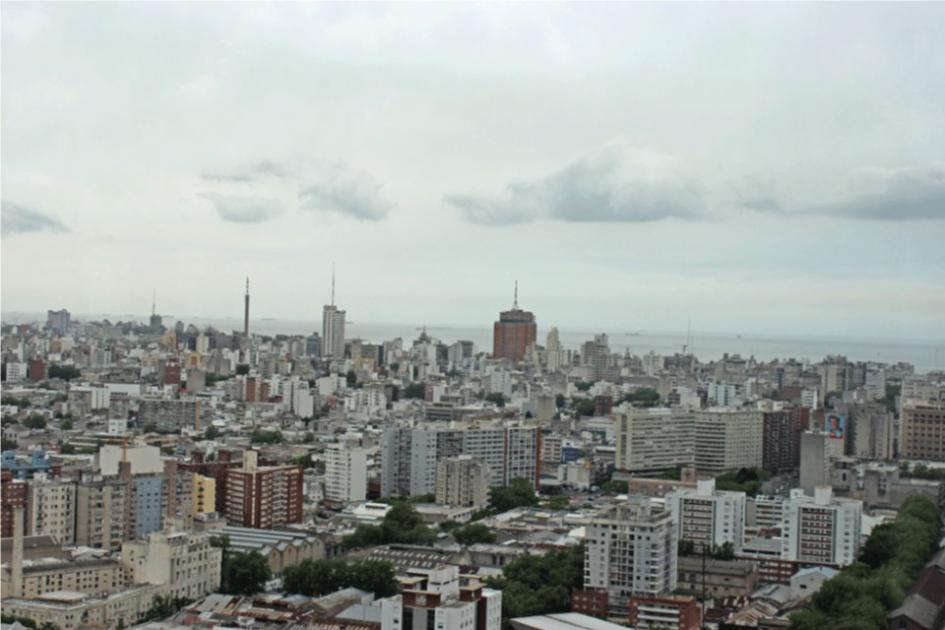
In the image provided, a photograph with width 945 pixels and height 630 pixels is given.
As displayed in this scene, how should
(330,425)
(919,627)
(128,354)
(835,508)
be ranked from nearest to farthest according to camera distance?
1. (919,627)
2. (835,508)
3. (330,425)
4. (128,354)

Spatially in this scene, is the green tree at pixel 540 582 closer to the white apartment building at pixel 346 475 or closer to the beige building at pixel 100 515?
the beige building at pixel 100 515

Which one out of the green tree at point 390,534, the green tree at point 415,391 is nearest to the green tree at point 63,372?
the green tree at point 415,391

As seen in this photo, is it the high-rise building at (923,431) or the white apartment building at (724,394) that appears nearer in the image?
the high-rise building at (923,431)

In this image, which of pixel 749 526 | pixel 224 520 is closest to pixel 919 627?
pixel 749 526

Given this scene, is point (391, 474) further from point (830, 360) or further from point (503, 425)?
point (830, 360)

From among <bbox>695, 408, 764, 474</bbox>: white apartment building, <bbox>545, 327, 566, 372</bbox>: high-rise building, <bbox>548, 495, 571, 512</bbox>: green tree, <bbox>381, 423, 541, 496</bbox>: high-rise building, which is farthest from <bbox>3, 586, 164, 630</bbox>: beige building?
<bbox>545, 327, 566, 372</bbox>: high-rise building

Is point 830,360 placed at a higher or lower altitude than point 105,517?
higher

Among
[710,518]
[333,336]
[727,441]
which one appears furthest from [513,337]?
[710,518]

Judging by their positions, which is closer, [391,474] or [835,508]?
[835,508]
